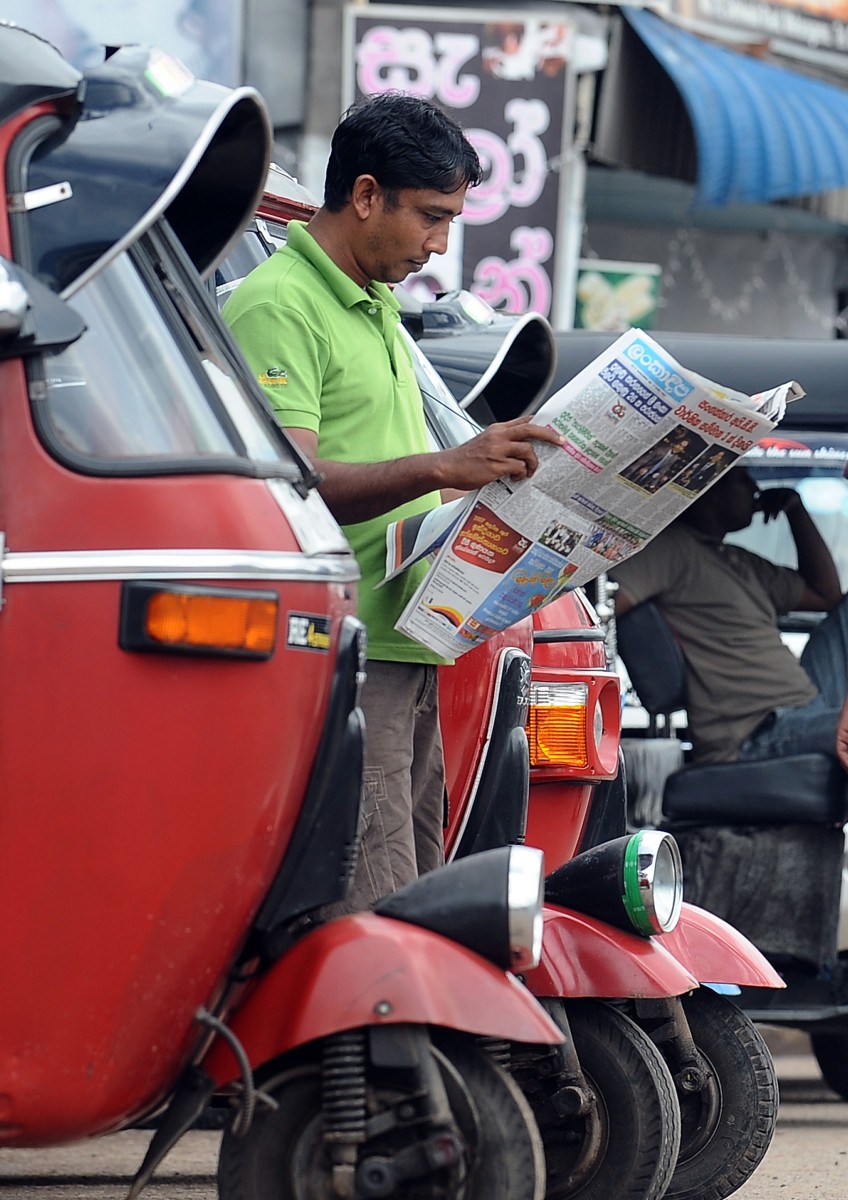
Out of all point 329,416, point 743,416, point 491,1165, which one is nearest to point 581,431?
point 743,416

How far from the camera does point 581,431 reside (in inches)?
127

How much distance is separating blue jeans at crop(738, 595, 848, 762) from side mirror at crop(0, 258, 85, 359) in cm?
395

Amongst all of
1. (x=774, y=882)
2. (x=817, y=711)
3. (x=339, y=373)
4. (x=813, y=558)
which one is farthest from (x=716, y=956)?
(x=813, y=558)

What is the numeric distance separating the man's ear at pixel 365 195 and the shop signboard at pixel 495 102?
870 cm

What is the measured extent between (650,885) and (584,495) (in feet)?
2.64

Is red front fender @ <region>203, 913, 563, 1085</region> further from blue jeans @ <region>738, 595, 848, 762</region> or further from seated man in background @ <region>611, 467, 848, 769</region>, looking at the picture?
seated man in background @ <region>611, 467, 848, 769</region>

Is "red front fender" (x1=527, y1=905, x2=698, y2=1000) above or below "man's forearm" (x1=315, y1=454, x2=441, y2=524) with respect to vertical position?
below

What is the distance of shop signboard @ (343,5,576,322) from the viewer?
12.3 m

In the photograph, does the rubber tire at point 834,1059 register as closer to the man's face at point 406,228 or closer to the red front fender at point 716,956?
the red front fender at point 716,956

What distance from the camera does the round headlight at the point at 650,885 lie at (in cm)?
365

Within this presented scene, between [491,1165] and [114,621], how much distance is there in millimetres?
975

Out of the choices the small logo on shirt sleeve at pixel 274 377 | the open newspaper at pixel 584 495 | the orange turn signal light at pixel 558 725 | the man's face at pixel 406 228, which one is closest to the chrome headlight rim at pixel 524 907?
the open newspaper at pixel 584 495

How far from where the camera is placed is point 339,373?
344cm

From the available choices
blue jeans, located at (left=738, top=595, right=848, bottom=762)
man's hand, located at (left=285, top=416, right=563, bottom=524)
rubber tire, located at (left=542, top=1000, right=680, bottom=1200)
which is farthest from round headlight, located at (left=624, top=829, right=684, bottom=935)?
blue jeans, located at (left=738, top=595, right=848, bottom=762)
